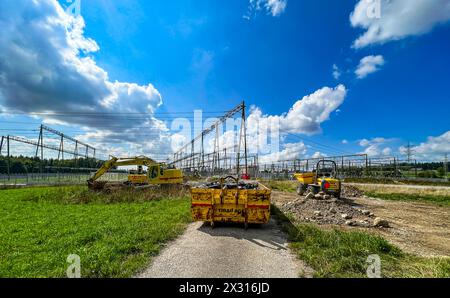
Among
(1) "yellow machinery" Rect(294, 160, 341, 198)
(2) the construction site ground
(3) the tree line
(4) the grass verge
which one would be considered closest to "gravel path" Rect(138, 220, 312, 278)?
(4) the grass verge

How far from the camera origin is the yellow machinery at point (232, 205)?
791 cm

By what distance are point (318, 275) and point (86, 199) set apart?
655 inches

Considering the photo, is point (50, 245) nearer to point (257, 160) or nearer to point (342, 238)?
point (342, 238)

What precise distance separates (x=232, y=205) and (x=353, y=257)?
3948 millimetres

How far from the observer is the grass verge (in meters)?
4.54

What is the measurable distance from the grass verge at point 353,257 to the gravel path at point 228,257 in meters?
0.34

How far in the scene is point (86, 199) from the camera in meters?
16.4

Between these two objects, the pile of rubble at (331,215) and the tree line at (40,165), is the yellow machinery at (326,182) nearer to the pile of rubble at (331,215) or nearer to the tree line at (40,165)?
the pile of rubble at (331,215)

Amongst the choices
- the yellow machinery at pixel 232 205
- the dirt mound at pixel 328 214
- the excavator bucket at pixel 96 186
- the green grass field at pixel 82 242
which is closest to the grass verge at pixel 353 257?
the yellow machinery at pixel 232 205

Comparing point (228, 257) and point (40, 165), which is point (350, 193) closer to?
point (228, 257)

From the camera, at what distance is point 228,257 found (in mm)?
5289

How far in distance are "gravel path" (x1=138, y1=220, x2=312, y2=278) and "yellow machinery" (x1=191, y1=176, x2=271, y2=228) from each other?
452 millimetres
